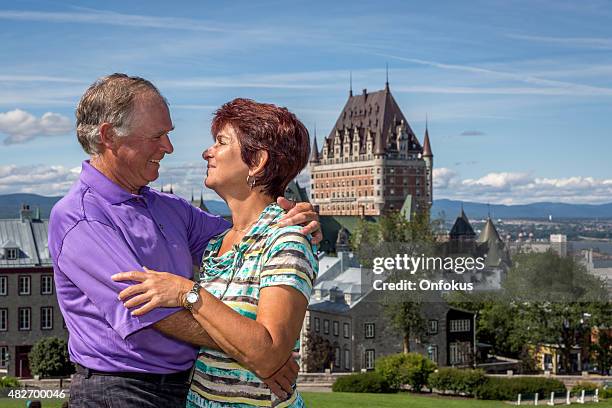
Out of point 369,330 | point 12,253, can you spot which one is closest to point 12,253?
point 12,253

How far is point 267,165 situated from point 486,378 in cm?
2992

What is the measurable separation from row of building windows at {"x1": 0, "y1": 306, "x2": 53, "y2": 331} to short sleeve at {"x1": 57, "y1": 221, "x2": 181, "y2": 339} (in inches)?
1712

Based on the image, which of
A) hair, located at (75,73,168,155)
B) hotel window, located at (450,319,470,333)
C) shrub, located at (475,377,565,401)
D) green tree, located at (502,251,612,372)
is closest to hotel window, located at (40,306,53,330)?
hotel window, located at (450,319,470,333)

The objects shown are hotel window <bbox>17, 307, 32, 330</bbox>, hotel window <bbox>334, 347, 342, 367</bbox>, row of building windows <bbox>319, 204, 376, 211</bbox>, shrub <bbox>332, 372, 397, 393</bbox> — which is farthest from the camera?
row of building windows <bbox>319, 204, 376, 211</bbox>

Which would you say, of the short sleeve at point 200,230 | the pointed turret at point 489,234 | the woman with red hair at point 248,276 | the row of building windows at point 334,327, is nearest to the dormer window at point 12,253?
the row of building windows at point 334,327

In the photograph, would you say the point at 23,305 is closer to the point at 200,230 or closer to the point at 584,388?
the point at 584,388

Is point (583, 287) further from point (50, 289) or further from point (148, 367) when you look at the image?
point (148, 367)

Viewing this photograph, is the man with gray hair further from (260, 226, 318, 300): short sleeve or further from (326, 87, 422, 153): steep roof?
(326, 87, 422, 153): steep roof

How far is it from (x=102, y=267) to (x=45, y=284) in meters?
44.0

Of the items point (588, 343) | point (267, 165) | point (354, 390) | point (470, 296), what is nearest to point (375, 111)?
point (470, 296)

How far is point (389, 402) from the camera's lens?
2634cm

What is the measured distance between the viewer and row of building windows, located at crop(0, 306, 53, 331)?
144ft

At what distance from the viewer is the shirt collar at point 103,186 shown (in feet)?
9.98

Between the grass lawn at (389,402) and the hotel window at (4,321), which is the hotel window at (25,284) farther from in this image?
the grass lawn at (389,402)
